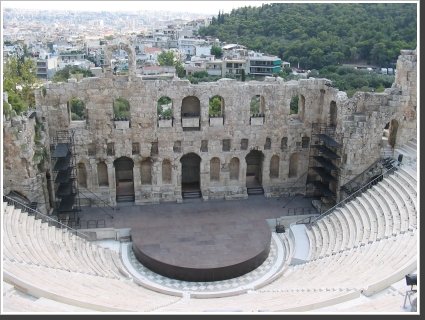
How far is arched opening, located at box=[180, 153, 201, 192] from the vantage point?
30391 millimetres

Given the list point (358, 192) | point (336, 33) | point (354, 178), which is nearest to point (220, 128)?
point (354, 178)

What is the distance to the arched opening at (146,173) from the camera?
29.2 meters

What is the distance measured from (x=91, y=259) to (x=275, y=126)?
14.0m

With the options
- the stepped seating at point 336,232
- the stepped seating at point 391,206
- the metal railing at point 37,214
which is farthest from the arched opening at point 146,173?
the stepped seating at point 391,206

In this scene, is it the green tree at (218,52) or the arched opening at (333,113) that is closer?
the arched opening at (333,113)

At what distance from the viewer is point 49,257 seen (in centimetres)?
1952

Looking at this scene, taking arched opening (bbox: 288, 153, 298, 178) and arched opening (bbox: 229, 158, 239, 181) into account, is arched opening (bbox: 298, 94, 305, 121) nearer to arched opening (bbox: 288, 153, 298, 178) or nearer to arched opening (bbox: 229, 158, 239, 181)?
arched opening (bbox: 288, 153, 298, 178)

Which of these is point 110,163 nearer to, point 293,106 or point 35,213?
point 35,213

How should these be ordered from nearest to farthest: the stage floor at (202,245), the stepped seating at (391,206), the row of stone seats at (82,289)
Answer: the row of stone seats at (82,289)
the stepped seating at (391,206)
the stage floor at (202,245)

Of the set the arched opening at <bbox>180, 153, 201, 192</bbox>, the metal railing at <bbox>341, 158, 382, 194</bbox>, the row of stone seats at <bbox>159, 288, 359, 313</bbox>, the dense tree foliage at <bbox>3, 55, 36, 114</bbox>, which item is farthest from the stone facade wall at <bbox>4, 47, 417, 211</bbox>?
the row of stone seats at <bbox>159, 288, 359, 313</bbox>

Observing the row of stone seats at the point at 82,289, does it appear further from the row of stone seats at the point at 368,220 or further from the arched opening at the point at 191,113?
the arched opening at the point at 191,113

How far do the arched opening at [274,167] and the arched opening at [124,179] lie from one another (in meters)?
9.35

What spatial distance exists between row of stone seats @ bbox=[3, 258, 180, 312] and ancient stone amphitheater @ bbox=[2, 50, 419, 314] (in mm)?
65

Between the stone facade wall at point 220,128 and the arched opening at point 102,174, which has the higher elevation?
the stone facade wall at point 220,128
